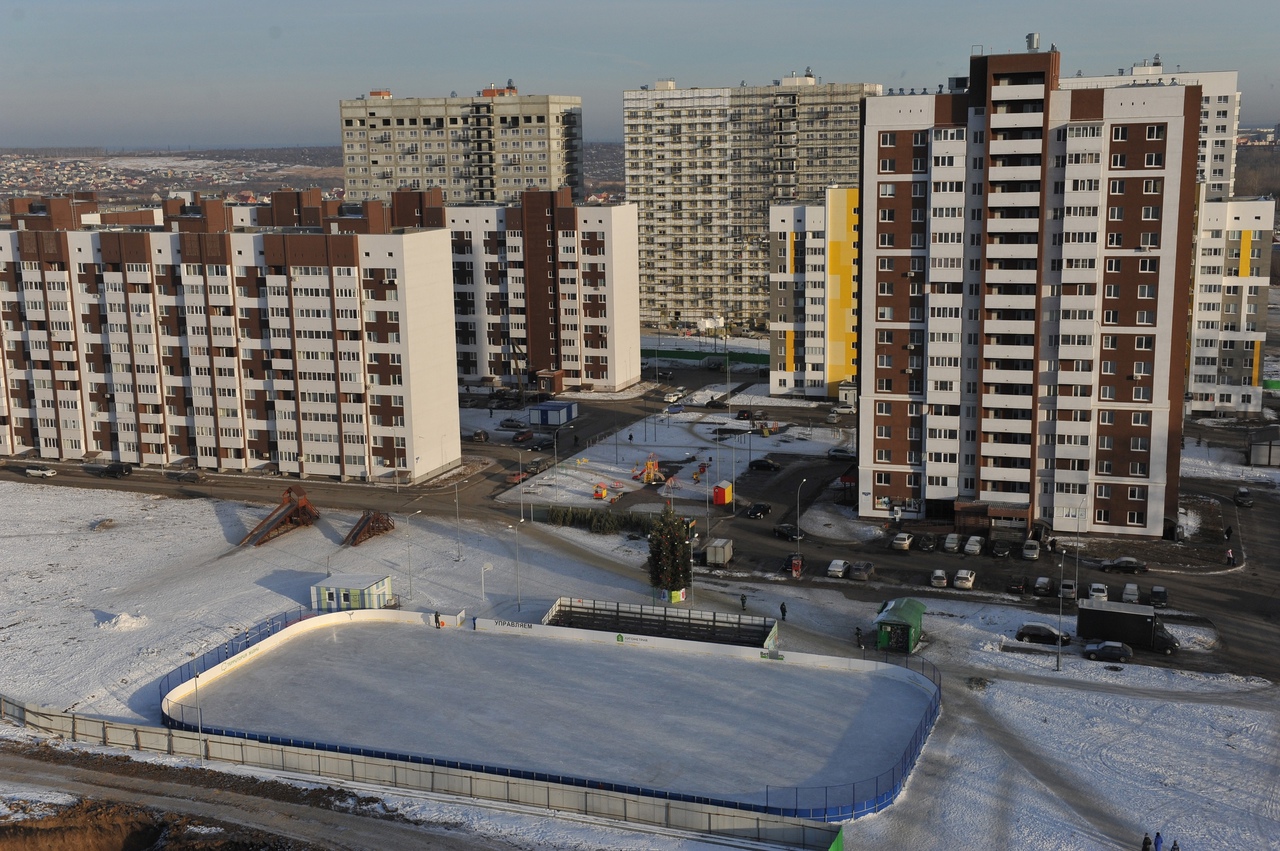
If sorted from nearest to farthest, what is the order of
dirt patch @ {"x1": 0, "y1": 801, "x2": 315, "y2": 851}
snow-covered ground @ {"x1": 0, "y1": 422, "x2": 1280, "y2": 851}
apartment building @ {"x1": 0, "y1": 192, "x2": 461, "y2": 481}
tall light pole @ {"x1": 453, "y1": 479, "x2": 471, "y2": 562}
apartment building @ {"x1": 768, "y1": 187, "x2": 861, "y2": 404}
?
dirt patch @ {"x1": 0, "y1": 801, "x2": 315, "y2": 851}, snow-covered ground @ {"x1": 0, "y1": 422, "x2": 1280, "y2": 851}, tall light pole @ {"x1": 453, "y1": 479, "x2": 471, "y2": 562}, apartment building @ {"x1": 0, "y1": 192, "x2": 461, "y2": 481}, apartment building @ {"x1": 768, "y1": 187, "x2": 861, "y2": 404}

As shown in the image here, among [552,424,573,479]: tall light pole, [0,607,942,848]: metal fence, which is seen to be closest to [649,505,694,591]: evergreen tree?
[0,607,942,848]: metal fence

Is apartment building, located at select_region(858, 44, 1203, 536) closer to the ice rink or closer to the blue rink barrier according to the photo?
the ice rink

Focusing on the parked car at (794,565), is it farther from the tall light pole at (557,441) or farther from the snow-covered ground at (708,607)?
the tall light pole at (557,441)

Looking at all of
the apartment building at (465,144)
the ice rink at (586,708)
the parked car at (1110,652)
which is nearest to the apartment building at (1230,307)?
the parked car at (1110,652)

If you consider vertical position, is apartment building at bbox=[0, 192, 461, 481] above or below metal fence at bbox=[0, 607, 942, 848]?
above

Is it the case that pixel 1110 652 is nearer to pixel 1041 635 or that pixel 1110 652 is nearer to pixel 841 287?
pixel 1041 635

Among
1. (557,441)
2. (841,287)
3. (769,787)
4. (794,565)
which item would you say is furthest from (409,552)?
(841,287)

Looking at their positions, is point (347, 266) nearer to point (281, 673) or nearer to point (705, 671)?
point (281, 673)
